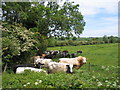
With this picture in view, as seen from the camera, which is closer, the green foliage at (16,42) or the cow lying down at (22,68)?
the cow lying down at (22,68)

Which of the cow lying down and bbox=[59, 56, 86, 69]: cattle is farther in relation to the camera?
bbox=[59, 56, 86, 69]: cattle

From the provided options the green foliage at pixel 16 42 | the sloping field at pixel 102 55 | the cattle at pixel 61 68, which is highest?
the green foliage at pixel 16 42

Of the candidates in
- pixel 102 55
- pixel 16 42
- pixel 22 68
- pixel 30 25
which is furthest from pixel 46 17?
pixel 102 55

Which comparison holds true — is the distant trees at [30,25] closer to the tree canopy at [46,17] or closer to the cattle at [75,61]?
the tree canopy at [46,17]

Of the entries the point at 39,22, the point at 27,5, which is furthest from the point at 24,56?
the point at 27,5

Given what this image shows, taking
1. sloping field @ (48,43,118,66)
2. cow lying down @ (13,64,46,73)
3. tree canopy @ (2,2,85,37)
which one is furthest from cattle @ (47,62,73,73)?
sloping field @ (48,43,118,66)

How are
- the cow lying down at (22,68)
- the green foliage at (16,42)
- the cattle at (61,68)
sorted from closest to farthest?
1. the cow lying down at (22,68)
2. the cattle at (61,68)
3. the green foliage at (16,42)

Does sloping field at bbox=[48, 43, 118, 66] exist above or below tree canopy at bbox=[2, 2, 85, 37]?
below

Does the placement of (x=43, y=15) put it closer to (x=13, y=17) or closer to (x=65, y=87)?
(x=13, y=17)

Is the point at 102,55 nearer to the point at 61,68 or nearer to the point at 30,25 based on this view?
the point at 30,25

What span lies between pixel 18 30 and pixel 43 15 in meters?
5.08

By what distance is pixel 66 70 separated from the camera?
32.9 ft

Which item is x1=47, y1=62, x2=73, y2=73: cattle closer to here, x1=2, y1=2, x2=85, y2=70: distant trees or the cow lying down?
the cow lying down

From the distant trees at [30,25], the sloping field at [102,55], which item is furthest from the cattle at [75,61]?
the sloping field at [102,55]
